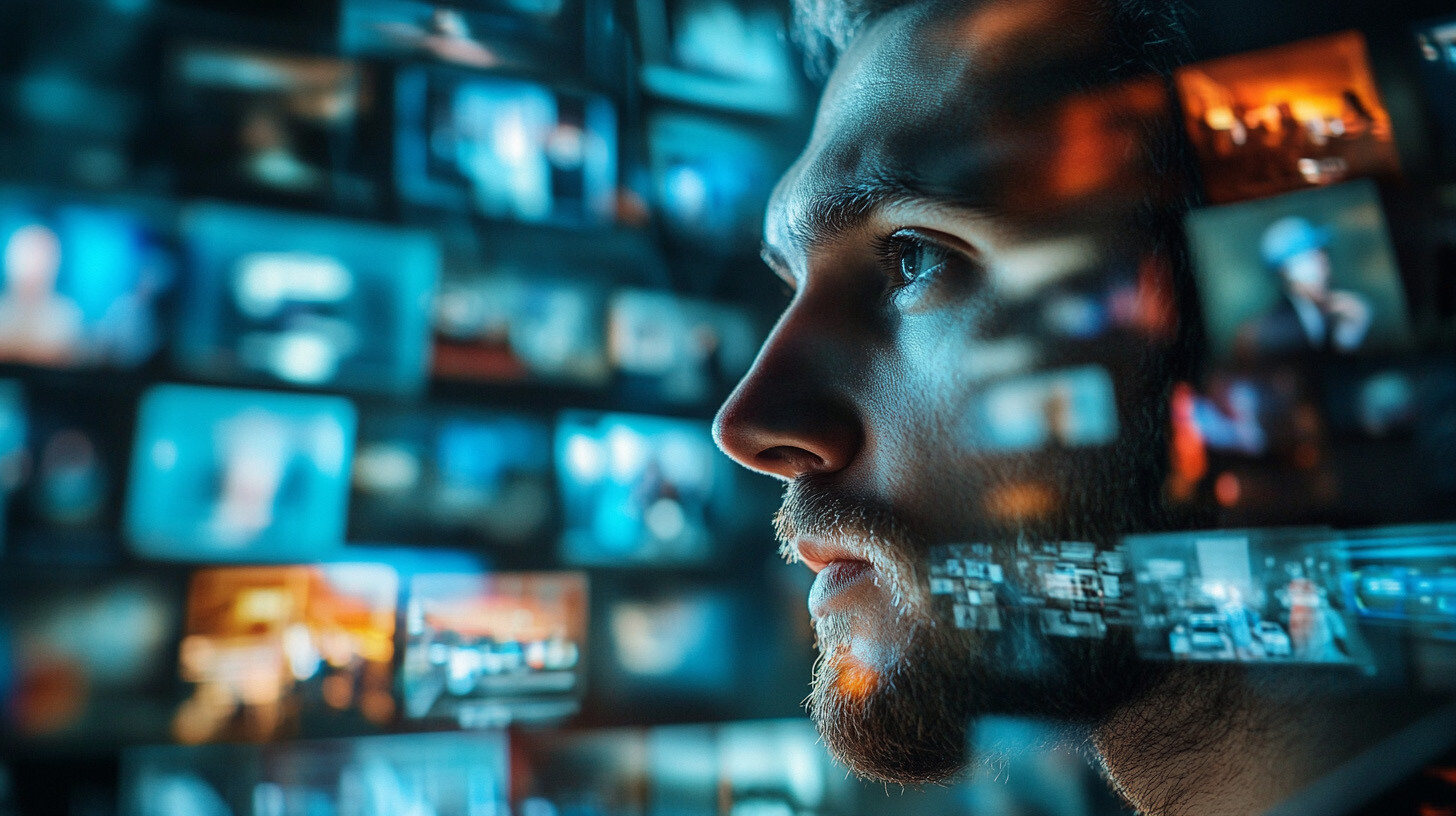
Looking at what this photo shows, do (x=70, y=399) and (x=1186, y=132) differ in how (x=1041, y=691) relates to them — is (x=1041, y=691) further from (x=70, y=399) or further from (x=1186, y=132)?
(x=70, y=399)

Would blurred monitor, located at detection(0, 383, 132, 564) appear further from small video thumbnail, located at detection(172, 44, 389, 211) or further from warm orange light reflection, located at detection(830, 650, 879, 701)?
warm orange light reflection, located at detection(830, 650, 879, 701)

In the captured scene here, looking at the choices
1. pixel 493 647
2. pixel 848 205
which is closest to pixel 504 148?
pixel 493 647

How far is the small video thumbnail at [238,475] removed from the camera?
104 centimetres

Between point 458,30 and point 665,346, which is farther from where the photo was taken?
point 665,346

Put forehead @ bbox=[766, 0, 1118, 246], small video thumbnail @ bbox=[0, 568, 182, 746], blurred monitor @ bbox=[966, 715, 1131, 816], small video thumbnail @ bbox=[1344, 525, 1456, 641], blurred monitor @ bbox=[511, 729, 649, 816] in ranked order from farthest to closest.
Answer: blurred monitor @ bbox=[511, 729, 649, 816] → small video thumbnail @ bbox=[0, 568, 182, 746] → blurred monitor @ bbox=[966, 715, 1131, 816] → forehead @ bbox=[766, 0, 1118, 246] → small video thumbnail @ bbox=[1344, 525, 1456, 641]

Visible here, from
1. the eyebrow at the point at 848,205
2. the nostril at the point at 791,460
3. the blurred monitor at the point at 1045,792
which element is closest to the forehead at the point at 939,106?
the eyebrow at the point at 848,205

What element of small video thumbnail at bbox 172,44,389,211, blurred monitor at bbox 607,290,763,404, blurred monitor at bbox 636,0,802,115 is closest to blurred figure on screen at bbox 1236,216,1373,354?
blurred monitor at bbox 636,0,802,115

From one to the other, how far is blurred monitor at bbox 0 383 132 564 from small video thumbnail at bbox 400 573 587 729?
0.39 metres

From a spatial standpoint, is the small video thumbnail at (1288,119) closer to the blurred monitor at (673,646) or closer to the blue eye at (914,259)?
the blue eye at (914,259)

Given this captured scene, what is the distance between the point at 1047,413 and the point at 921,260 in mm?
91

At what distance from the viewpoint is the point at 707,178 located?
3.73ft

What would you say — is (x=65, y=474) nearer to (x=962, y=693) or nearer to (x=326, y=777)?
(x=326, y=777)

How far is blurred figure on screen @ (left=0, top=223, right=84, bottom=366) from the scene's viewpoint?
3.29ft

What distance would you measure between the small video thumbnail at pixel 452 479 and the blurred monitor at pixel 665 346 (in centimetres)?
16
